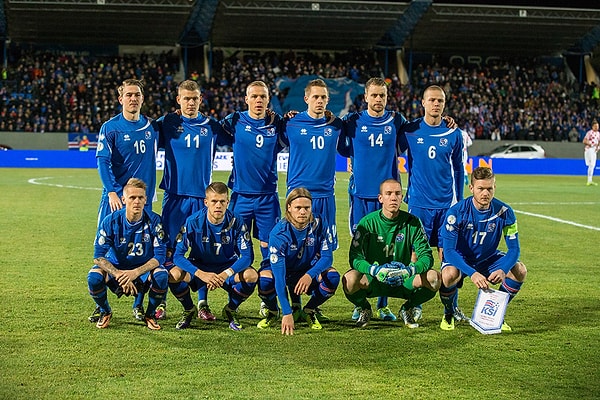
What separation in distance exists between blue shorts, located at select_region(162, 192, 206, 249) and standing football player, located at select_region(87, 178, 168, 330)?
0.78m

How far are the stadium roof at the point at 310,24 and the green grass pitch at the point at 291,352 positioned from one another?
2935 cm

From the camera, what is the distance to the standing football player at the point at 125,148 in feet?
22.4

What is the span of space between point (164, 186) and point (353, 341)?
7.69 ft

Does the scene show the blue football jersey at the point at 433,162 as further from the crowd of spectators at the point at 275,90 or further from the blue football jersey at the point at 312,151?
the crowd of spectators at the point at 275,90

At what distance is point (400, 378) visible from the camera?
16.0ft

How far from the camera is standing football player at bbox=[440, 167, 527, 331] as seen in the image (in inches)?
247


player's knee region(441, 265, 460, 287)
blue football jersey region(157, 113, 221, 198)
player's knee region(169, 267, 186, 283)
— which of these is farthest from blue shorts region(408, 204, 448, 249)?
player's knee region(169, 267, 186, 283)

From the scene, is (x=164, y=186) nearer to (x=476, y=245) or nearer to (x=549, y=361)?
(x=476, y=245)

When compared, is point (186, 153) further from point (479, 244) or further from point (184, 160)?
point (479, 244)

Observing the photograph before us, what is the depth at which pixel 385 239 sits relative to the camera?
20.9ft

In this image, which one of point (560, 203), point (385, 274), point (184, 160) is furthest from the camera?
point (560, 203)

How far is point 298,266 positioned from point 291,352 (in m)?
1.03

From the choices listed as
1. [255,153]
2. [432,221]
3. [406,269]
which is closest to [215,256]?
[255,153]

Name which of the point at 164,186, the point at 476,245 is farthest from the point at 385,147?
the point at 164,186
